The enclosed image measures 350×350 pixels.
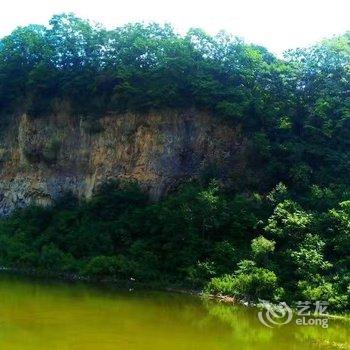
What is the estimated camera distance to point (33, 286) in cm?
1997

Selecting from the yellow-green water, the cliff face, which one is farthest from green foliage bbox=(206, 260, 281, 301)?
the cliff face

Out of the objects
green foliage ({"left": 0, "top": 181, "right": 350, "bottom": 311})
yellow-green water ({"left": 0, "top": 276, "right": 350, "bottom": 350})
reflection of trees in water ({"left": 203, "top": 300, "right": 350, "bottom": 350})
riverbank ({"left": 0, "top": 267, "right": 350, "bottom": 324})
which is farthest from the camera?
green foliage ({"left": 0, "top": 181, "right": 350, "bottom": 311})

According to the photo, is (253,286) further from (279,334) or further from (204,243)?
(279,334)

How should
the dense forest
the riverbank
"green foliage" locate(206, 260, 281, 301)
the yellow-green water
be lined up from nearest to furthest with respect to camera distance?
the yellow-green water < "green foliage" locate(206, 260, 281, 301) < the riverbank < the dense forest

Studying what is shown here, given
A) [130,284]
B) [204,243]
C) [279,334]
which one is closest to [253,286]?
[204,243]

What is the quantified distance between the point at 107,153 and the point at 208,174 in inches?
251

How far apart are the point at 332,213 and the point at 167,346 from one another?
1193 cm

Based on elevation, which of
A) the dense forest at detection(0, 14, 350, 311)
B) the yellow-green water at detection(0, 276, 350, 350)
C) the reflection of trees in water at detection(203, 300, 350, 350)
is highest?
the dense forest at detection(0, 14, 350, 311)

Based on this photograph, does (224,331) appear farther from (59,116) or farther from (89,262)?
(59,116)

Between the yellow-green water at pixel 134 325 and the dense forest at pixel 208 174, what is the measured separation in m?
3.38

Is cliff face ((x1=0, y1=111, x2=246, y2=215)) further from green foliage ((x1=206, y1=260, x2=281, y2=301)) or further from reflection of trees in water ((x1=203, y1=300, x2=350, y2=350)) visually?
reflection of trees in water ((x1=203, y1=300, x2=350, y2=350))

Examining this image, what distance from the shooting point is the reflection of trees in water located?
13055 millimetres

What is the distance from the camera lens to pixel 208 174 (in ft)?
90.3

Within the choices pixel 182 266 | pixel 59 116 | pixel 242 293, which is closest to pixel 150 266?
pixel 182 266
